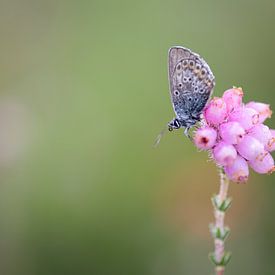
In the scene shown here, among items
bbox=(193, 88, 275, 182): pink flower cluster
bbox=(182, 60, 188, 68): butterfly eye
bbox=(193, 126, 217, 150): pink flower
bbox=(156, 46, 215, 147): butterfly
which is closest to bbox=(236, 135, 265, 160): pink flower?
bbox=(193, 88, 275, 182): pink flower cluster

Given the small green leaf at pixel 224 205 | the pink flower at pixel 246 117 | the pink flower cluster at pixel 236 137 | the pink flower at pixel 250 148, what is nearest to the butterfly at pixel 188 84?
the pink flower cluster at pixel 236 137

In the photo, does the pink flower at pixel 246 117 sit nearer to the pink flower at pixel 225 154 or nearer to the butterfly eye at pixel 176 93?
the pink flower at pixel 225 154

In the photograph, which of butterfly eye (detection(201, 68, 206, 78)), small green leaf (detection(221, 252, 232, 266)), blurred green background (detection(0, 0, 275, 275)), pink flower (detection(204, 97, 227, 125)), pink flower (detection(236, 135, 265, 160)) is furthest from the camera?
blurred green background (detection(0, 0, 275, 275))

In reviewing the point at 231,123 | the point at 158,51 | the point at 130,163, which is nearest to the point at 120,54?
the point at 158,51

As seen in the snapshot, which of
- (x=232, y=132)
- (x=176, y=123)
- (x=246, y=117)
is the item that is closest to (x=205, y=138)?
(x=232, y=132)

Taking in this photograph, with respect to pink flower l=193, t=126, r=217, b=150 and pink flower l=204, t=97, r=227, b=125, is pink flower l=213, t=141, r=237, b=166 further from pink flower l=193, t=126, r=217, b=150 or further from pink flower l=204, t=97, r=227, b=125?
pink flower l=204, t=97, r=227, b=125

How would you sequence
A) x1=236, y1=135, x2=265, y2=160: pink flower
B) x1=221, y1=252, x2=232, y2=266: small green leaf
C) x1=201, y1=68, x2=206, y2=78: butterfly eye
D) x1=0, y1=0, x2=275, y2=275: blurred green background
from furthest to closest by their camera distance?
x1=0, y1=0, x2=275, y2=275: blurred green background < x1=201, y1=68, x2=206, y2=78: butterfly eye < x1=236, y1=135, x2=265, y2=160: pink flower < x1=221, y1=252, x2=232, y2=266: small green leaf
